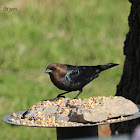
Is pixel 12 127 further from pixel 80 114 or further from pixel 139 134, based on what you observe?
pixel 139 134

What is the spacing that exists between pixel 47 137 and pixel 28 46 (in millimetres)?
2733

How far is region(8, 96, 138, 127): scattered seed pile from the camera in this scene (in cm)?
347

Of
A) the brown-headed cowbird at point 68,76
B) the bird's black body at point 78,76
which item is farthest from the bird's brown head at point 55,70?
the bird's black body at point 78,76

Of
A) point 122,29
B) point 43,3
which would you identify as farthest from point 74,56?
Answer: point 43,3

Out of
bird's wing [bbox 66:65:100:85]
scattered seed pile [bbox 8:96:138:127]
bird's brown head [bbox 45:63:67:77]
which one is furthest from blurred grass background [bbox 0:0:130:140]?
scattered seed pile [bbox 8:96:138:127]

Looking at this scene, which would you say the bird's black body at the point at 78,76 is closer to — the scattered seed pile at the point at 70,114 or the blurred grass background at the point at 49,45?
the scattered seed pile at the point at 70,114

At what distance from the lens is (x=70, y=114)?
356 centimetres

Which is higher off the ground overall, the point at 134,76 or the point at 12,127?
the point at 134,76

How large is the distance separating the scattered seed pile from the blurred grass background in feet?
8.68

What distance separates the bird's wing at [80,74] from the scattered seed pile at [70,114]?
1.17 ft

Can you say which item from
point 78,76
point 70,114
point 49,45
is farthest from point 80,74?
point 49,45

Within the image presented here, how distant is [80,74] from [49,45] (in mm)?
4299

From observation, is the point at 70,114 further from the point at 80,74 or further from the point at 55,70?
the point at 80,74

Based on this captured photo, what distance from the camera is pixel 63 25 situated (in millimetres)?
9398
